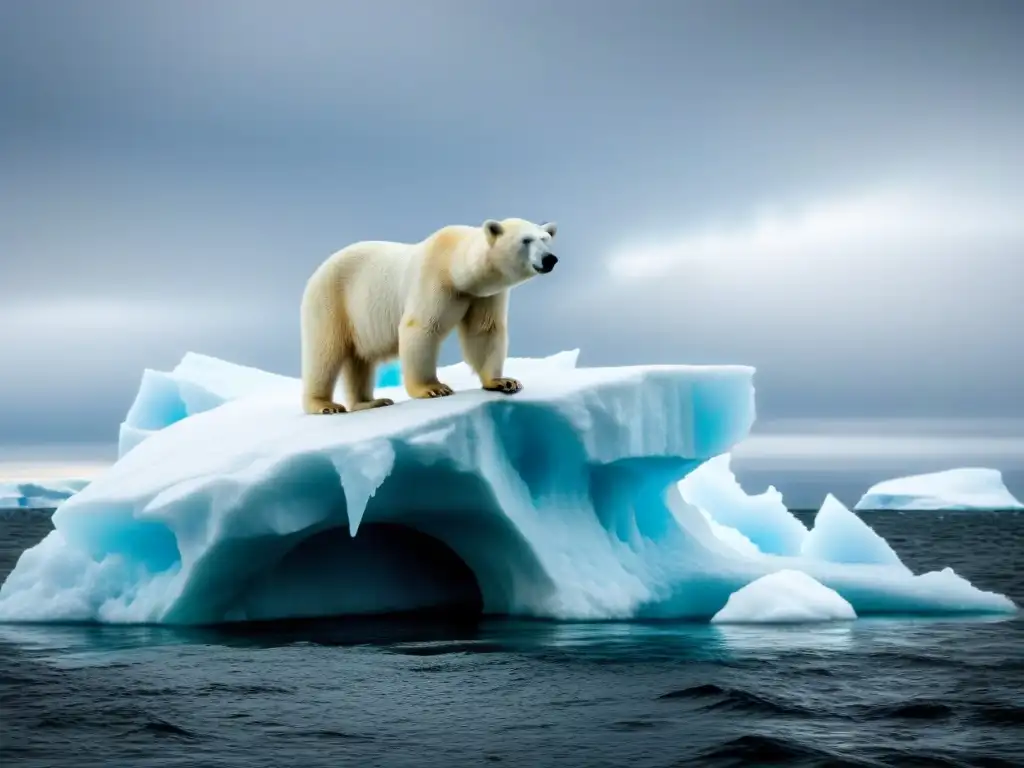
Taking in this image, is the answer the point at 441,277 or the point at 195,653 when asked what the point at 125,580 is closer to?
the point at 195,653

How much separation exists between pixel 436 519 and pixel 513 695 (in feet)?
11.7

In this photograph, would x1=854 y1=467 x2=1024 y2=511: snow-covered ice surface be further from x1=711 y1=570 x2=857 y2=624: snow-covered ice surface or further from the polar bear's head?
the polar bear's head

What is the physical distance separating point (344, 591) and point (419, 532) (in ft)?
3.18

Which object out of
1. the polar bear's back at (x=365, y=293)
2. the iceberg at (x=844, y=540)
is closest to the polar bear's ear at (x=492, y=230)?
the polar bear's back at (x=365, y=293)

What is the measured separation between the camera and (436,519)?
430 inches

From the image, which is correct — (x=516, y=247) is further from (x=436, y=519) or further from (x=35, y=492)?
(x=35, y=492)

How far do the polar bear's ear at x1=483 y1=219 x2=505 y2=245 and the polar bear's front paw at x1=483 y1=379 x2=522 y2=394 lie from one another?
1257 millimetres

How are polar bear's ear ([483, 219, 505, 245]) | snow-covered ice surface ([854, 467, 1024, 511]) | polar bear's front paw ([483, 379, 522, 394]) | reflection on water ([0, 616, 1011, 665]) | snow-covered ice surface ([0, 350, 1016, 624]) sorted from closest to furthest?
1. reflection on water ([0, 616, 1011, 665])
2. polar bear's ear ([483, 219, 505, 245])
3. snow-covered ice surface ([0, 350, 1016, 624])
4. polar bear's front paw ([483, 379, 522, 394])
5. snow-covered ice surface ([854, 467, 1024, 511])

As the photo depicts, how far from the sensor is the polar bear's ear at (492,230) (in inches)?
373

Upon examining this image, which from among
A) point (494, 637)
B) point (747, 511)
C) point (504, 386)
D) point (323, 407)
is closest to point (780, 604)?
point (494, 637)

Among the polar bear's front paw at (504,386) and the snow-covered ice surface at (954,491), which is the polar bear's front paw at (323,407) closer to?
the polar bear's front paw at (504,386)

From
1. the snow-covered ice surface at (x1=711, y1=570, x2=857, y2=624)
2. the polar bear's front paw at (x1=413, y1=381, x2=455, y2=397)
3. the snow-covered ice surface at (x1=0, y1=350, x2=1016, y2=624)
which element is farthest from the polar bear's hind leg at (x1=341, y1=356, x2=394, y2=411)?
the snow-covered ice surface at (x1=711, y1=570, x2=857, y2=624)

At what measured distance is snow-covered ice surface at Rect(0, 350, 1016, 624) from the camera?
9.72 m

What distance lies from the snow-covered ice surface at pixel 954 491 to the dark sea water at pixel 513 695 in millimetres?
41182
